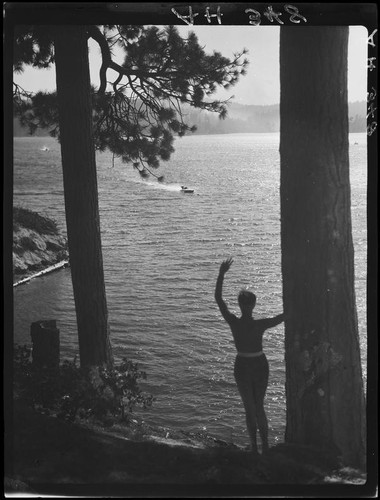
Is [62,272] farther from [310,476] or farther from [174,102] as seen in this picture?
[310,476]

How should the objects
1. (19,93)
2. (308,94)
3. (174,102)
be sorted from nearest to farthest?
1. (308,94)
2. (19,93)
3. (174,102)

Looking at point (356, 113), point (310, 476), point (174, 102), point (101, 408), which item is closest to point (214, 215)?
point (174, 102)

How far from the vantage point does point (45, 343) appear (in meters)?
4.57

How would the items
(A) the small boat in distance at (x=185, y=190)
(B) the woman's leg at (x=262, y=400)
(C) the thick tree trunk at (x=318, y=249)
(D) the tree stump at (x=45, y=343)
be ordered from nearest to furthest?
1. (C) the thick tree trunk at (x=318, y=249)
2. (B) the woman's leg at (x=262, y=400)
3. (D) the tree stump at (x=45, y=343)
4. (A) the small boat in distance at (x=185, y=190)

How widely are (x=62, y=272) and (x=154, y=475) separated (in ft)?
5.43

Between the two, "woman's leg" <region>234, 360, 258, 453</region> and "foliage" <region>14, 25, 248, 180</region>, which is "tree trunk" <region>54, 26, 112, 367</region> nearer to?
"foliage" <region>14, 25, 248, 180</region>

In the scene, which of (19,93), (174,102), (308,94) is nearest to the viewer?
(308,94)

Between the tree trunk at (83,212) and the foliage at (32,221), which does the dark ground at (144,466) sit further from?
the foliage at (32,221)

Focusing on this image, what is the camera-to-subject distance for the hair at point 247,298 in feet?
14.5

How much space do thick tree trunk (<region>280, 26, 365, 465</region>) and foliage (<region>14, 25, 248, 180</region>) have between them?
0.52m

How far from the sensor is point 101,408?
4.55 m

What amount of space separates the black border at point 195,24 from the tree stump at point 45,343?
218mm

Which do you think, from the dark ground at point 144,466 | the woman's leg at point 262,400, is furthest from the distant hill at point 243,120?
the dark ground at point 144,466

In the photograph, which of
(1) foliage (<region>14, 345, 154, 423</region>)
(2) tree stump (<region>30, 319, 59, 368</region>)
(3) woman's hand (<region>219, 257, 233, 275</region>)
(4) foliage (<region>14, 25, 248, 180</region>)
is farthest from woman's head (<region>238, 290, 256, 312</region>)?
(2) tree stump (<region>30, 319, 59, 368</region>)
